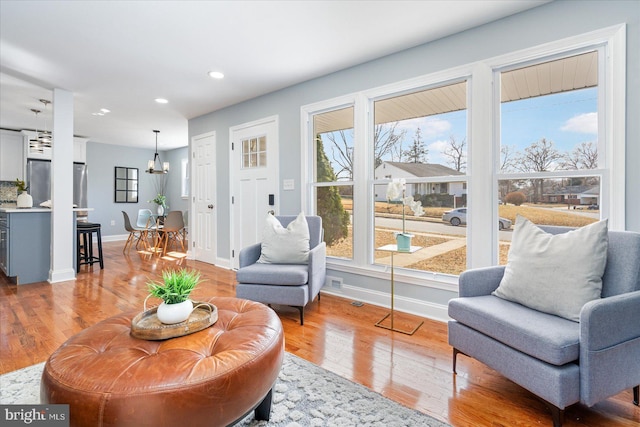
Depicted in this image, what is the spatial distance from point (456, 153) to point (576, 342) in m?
1.75

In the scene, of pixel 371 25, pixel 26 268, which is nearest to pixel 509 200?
pixel 371 25

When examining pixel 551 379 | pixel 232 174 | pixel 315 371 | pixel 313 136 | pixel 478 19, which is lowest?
pixel 315 371

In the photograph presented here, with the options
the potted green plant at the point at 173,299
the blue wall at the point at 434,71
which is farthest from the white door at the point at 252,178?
the potted green plant at the point at 173,299

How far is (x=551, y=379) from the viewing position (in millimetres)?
1339

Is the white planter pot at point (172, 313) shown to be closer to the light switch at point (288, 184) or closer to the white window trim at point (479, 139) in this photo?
the white window trim at point (479, 139)

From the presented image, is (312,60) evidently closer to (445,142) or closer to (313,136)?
(313,136)

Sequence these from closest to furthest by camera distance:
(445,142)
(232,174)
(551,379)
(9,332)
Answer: (551,379) → (9,332) → (445,142) → (232,174)

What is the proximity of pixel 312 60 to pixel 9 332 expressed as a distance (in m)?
3.50

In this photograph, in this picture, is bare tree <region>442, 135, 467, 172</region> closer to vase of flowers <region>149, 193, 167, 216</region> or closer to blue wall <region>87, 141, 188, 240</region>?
vase of flowers <region>149, 193, 167, 216</region>

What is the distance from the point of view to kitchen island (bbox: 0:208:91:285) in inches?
148

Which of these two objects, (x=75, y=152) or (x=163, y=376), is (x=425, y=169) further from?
(x=75, y=152)

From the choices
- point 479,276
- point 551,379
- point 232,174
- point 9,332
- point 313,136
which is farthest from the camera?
point 232,174

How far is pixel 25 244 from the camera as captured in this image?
3840 mm

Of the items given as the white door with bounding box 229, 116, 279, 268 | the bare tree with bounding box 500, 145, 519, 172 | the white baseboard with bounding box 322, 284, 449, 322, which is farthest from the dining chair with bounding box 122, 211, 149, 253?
the bare tree with bounding box 500, 145, 519, 172
